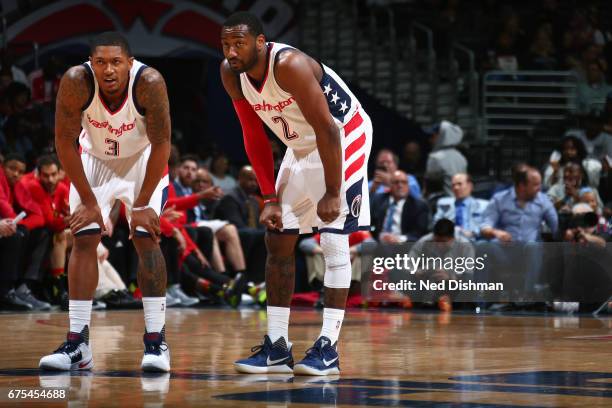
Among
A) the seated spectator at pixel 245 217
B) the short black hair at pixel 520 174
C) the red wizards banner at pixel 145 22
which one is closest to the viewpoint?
the short black hair at pixel 520 174

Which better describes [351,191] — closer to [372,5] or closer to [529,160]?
[529,160]

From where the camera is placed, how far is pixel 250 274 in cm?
1302

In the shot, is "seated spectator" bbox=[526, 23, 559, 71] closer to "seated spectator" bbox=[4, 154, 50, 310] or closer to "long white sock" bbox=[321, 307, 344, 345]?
"seated spectator" bbox=[4, 154, 50, 310]

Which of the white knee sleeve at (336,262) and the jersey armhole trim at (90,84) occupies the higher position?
the jersey armhole trim at (90,84)

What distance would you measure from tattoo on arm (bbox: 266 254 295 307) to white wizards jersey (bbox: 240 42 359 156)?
55cm

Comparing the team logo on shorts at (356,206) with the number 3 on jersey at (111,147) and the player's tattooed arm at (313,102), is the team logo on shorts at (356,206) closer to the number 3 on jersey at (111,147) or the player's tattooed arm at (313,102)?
the player's tattooed arm at (313,102)

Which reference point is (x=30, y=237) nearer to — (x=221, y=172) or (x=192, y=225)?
(x=192, y=225)

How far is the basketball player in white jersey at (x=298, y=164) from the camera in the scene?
5789 millimetres

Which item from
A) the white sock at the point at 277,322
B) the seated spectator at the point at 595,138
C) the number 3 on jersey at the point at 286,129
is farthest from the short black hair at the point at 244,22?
the seated spectator at the point at 595,138

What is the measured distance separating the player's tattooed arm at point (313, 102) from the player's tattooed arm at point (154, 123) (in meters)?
0.62

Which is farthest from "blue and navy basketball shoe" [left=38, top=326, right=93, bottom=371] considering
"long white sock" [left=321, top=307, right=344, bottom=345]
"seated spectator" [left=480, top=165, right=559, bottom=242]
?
"seated spectator" [left=480, top=165, right=559, bottom=242]

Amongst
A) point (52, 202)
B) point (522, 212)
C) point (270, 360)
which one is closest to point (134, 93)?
point (270, 360)

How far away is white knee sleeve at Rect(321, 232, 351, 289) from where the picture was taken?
6.05 metres

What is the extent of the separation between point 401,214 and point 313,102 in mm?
6745
